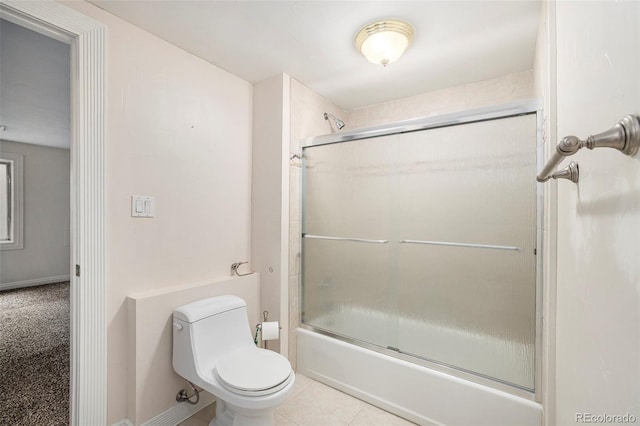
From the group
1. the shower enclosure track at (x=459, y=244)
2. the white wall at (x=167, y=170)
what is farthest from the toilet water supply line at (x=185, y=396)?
the shower enclosure track at (x=459, y=244)

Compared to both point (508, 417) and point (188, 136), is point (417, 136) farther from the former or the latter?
point (508, 417)

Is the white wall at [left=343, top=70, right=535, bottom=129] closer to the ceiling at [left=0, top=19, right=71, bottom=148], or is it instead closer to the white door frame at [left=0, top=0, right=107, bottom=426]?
the white door frame at [left=0, top=0, right=107, bottom=426]

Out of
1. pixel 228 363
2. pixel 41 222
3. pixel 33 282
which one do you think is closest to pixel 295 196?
pixel 228 363

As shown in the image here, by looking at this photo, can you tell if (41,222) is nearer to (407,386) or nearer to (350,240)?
(350,240)

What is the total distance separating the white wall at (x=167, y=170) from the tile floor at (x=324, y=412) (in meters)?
0.66

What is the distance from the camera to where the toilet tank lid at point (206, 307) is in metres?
1.64

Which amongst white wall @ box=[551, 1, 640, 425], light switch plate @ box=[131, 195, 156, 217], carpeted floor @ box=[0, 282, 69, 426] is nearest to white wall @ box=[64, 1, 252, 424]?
light switch plate @ box=[131, 195, 156, 217]

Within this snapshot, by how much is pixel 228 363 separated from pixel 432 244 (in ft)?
4.55

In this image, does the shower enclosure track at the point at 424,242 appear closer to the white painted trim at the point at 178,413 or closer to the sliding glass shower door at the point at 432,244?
the sliding glass shower door at the point at 432,244

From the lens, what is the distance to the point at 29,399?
1.83 m

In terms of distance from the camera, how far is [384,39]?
161 centimetres

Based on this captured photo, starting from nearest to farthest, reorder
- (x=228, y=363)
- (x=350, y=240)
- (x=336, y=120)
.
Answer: (x=228, y=363) → (x=350, y=240) → (x=336, y=120)

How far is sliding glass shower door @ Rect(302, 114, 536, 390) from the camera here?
1.51 meters

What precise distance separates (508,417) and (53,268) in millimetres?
6256
